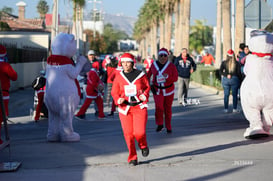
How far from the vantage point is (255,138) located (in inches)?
438

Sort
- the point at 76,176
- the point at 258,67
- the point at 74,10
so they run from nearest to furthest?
the point at 76,176 → the point at 258,67 → the point at 74,10

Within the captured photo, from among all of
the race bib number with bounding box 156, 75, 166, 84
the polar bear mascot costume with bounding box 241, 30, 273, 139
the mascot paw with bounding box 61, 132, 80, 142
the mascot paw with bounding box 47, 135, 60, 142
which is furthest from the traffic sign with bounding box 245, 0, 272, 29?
the mascot paw with bounding box 47, 135, 60, 142

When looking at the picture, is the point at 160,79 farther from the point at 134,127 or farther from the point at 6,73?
the point at 134,127

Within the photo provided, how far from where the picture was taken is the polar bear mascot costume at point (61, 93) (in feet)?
36.6

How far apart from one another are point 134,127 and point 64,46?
3.33 metres

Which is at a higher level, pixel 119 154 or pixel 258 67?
pixel 258 67

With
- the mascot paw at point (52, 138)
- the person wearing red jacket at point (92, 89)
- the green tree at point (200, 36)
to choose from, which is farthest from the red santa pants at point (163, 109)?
the green tree at point (200, 36)

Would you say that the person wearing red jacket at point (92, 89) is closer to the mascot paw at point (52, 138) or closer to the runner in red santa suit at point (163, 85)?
the runner in red santa suit at point (163, 85)

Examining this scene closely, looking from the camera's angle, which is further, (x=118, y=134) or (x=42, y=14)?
(x=42, y=14)

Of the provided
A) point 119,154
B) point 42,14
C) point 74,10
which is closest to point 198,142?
point 119,154

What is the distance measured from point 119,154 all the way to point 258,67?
10.7 ft

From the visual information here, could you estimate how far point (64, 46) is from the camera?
1127 cm

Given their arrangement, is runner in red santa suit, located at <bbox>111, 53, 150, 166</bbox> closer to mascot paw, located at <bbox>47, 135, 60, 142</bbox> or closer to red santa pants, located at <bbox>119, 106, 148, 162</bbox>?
red santa pants, located at <bbox>119, 106, 148, 162</bbox>

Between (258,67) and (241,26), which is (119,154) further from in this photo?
(241,26)
